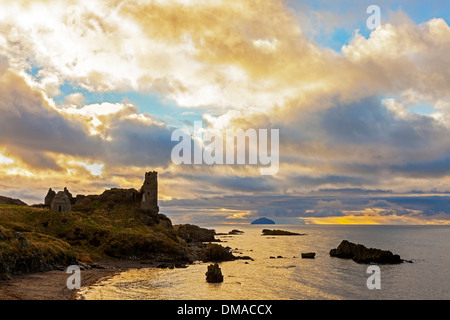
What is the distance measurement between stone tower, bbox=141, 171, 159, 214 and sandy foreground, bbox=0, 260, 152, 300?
55926mm

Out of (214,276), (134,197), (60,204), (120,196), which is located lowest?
(214,276)

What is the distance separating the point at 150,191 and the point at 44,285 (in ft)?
245

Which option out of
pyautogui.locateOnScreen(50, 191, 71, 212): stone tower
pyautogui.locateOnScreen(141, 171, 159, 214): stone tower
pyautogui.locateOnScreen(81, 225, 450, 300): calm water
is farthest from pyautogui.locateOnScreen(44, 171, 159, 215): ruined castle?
pyautogui.locateOnScreen(81, 225, 450, 300): calm water

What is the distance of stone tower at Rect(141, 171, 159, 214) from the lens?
120 meters

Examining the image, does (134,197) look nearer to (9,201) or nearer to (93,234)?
(93,234)

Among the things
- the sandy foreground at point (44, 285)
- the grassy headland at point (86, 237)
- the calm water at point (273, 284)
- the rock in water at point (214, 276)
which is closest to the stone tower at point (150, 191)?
the grassy headland at point (86, 237)

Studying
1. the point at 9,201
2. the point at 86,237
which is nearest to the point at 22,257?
the point at 86,237

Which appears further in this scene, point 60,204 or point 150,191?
point 150,191

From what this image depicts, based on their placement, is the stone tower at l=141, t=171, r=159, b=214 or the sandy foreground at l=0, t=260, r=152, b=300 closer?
the sandy foreground at l=0, t=260, r=152, b=300

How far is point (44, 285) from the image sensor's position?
153 feet

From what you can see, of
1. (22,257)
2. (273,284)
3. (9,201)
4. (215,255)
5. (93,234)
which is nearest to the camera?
(22,257)

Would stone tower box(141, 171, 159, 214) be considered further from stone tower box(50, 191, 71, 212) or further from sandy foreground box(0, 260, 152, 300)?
sandy foreground box(0, 260, 152, 300)

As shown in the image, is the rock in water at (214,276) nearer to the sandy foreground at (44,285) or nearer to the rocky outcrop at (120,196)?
the sandy foreground at (44,285)

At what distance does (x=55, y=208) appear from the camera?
90188mm
